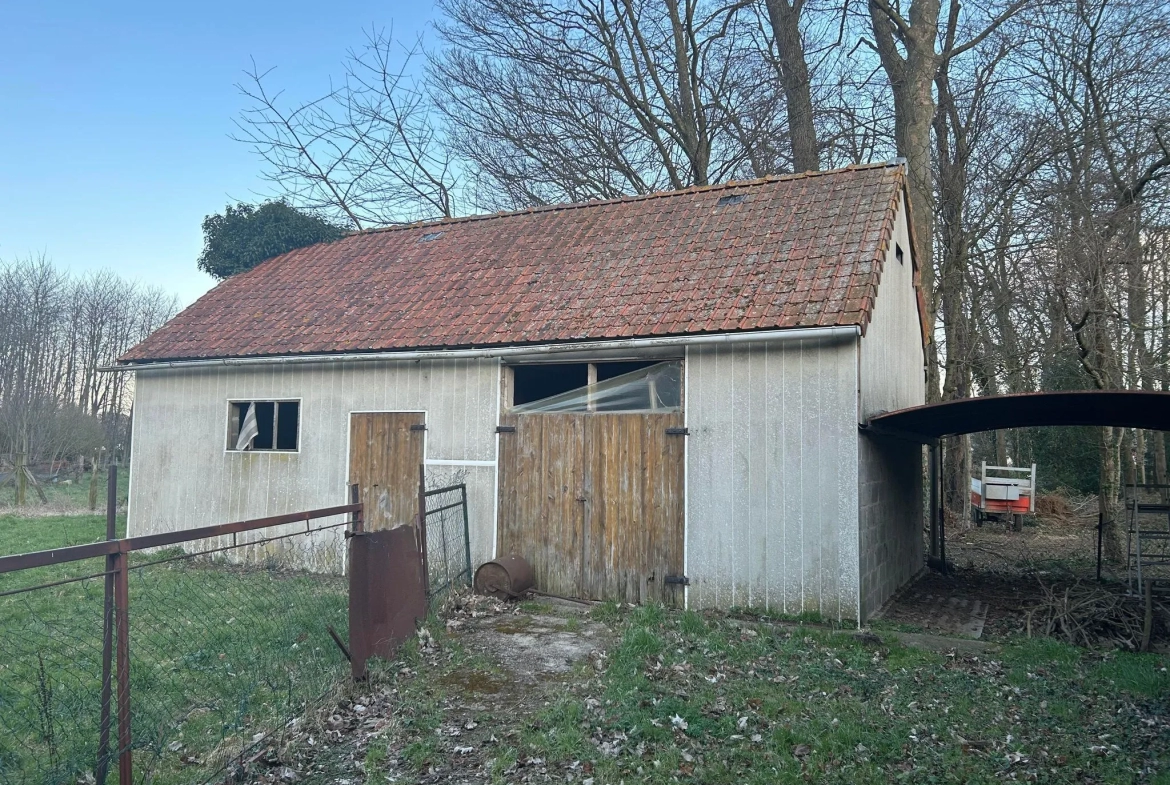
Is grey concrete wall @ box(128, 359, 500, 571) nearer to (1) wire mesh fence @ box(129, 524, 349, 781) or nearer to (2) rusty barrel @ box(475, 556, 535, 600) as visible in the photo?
(2) rusty barrel @ box(475, 556, 535, 600)

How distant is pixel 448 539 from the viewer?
902cm

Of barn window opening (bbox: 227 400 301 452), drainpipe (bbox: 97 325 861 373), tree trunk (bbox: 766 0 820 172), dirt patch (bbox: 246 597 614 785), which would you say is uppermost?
tree trunk (bbox: 766 0 820 172)

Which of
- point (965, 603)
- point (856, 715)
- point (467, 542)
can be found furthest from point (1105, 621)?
point (467, 542)

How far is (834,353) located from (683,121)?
1156cm

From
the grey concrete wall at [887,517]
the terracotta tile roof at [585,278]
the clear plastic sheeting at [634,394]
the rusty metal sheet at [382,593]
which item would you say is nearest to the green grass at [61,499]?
the terracotta tile roof at [585,278]

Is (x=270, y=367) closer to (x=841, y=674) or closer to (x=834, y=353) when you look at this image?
(x=834, y=353)

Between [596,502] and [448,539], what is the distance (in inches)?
71.0

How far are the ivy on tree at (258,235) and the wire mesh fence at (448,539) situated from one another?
7600 mm

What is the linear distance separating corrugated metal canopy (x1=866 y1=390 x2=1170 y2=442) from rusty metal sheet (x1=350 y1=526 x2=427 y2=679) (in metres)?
4.66

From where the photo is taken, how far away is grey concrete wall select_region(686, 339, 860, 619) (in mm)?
7559

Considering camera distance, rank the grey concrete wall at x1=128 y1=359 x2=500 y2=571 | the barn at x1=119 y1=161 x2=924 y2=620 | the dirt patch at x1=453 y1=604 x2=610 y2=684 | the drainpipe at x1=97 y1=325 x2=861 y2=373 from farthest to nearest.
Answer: the grey concrete wall at x1=128 y1=359 x2=500 y2=571 < the barn at x1=119 y1=161 x2=924 y2=620 < the drainpipe at x1=97 y1=325 x2=861 y2=373 < the dirt patch at x1=453 y1=604 x2=610 y2=684

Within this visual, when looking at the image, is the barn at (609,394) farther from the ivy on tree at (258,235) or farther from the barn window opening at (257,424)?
the ivy on tree at (258,235)

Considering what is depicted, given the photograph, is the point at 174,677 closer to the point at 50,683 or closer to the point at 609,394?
the point at 50,683

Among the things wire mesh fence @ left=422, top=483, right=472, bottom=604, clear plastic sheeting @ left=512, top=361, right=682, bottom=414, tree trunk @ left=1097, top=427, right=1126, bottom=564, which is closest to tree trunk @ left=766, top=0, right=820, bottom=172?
tree trunk @ left=1097, top=427, right=1126, bottom=564
